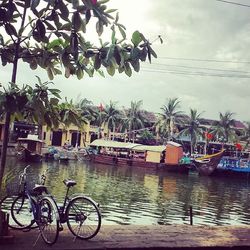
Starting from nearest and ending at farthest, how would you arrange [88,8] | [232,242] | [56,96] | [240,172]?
[88,8] < [56,96] < [232,242] < [240,172]

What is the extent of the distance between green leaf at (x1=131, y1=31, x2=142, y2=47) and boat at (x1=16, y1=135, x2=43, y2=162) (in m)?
35.7

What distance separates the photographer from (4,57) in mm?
5039

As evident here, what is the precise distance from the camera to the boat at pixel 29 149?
38.6 meters

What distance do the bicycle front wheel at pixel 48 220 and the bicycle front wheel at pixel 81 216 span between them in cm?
27

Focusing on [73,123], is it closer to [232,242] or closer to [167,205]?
[232,242]

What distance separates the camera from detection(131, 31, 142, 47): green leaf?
437cm

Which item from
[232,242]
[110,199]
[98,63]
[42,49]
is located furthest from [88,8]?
[110,199]

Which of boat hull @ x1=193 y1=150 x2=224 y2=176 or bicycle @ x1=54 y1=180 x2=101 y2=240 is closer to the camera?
bicycle @ x1=54 y1=180 x2=101 y2=240

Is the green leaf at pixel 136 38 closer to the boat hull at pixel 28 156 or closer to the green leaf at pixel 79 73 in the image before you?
the green leaf at pixel 79 73

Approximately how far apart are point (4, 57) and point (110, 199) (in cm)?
1439

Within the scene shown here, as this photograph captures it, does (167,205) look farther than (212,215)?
Yes

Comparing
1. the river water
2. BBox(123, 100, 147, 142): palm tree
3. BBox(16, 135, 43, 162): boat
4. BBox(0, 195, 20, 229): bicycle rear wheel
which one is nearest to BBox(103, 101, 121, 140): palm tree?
BBox(123, 100, 147, 142): palm tree

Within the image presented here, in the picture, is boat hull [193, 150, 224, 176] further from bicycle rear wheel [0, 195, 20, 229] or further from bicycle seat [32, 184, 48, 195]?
bicycle seat [32, 184, 48, 195]

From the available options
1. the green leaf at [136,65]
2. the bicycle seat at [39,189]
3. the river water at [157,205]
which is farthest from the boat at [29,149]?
the green leaf at [136,65]
